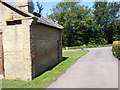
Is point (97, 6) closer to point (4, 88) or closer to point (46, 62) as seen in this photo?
point (46, 62)

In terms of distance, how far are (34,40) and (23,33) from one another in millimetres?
963

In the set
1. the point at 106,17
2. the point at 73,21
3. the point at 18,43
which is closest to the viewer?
the point at 18,43

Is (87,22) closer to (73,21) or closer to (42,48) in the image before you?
(73,21)

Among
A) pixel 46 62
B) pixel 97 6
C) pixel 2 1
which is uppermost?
pixel 97 6

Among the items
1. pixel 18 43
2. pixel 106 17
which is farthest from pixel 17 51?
pixel 106 17

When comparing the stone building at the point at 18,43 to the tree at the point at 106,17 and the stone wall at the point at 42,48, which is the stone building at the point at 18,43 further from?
the tree at the point at 106,17

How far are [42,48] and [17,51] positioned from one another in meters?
2.31

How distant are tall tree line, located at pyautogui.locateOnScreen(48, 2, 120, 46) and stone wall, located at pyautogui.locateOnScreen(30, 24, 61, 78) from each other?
30872mm

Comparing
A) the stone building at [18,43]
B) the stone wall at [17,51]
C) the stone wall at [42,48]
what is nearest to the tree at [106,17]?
the stone wall at [42,48]

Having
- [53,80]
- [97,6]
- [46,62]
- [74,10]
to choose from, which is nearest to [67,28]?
[74,10]

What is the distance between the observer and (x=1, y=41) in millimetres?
9227

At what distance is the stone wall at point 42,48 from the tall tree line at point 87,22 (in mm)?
30872

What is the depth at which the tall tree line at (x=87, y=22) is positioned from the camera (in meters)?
44.1

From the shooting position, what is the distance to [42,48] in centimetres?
1059
